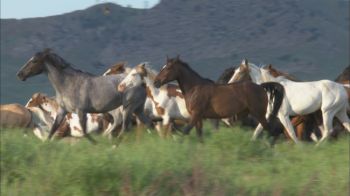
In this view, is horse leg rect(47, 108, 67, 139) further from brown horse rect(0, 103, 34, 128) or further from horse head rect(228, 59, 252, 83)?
horse head rect(228, 59, 252, 83)

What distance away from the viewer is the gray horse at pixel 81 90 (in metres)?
15.9

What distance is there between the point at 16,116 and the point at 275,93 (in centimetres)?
547

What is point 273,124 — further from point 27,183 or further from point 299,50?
point 299,50

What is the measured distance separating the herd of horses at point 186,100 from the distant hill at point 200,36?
210 feet

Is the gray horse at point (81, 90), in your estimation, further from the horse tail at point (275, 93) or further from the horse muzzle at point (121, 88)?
the horse tail at point (275, 93)

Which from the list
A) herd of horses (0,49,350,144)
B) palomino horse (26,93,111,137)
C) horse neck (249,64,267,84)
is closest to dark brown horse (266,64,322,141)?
herd of horses (0,49,350,144)

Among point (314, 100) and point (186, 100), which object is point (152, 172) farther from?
point (314, 100)

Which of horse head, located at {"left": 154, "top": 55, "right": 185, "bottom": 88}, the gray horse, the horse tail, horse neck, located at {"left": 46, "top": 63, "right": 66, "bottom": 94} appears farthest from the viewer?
the horse tail

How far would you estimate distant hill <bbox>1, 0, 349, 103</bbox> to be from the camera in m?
92.4

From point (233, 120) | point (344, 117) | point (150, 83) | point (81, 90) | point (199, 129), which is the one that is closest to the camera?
point (199, 129)

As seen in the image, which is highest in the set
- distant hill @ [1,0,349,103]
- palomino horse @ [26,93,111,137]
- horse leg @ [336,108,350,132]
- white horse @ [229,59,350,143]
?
white horse @ [229,59,350,143]

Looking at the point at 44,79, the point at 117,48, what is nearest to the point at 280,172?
the point at 44,79

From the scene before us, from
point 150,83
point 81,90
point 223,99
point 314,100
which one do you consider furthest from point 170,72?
point 314,100

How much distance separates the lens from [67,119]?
2081 centimetres
